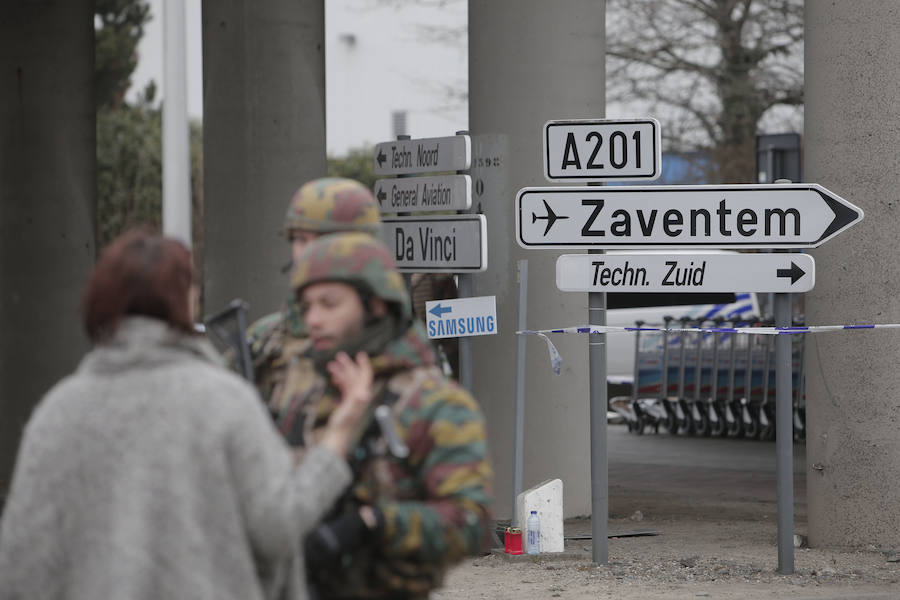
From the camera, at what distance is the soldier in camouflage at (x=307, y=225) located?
3.67 metres

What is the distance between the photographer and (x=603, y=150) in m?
8.35

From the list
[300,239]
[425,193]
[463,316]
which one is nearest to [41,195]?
[425,193]

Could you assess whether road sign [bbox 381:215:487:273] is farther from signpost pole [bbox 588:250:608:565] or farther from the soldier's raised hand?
the soldier's raised hand

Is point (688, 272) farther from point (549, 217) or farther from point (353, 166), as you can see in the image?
point (353, 166)

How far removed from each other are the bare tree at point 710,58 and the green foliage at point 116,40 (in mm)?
13543

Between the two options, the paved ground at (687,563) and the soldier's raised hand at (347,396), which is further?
the paved ground at (687,563)

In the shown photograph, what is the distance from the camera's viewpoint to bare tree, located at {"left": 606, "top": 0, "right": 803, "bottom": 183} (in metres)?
25.8

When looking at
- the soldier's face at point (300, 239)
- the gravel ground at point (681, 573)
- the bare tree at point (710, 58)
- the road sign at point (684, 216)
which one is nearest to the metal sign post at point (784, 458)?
the gravel ground at point (681, 573)

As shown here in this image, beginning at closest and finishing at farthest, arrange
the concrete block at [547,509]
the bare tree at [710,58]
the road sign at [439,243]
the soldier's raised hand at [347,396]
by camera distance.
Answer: the soldier's raised hand at [347,396] < the concrete block at [547,509] < the road sign at [439,243] < the bare tree at [710,58]

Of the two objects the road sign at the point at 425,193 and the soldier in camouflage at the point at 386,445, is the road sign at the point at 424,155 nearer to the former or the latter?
the road sign at the point at 425,193

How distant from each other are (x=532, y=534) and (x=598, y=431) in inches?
32.1

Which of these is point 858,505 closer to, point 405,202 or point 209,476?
point 405,202

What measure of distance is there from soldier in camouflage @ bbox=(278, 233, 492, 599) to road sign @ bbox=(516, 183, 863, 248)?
5.30 metres

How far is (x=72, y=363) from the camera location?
558 inches
